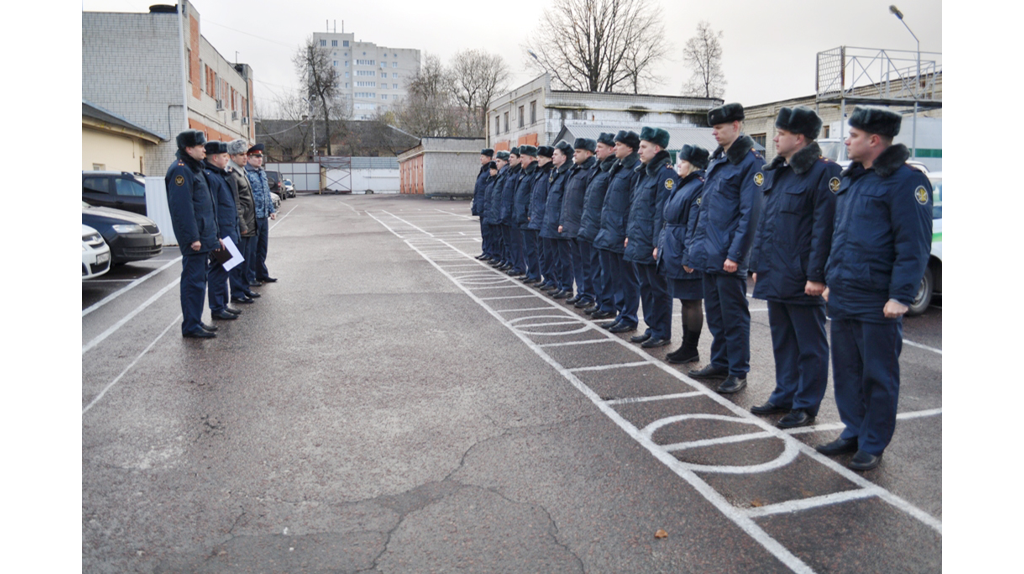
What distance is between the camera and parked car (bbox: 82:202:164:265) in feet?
39.5

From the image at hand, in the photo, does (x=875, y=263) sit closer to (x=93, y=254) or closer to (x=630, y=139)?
(x=630, y=139)

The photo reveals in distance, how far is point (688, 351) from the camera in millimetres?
6680

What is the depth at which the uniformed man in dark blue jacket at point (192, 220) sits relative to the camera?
7.50 meters

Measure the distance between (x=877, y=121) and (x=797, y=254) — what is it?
107 cm

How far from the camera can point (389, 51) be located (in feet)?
474

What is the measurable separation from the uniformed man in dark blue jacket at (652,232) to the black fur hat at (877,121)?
10.2 ft

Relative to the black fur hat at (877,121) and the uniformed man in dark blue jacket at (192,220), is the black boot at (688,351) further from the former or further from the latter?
the uniformed man in dark blue jacket at (192,220)

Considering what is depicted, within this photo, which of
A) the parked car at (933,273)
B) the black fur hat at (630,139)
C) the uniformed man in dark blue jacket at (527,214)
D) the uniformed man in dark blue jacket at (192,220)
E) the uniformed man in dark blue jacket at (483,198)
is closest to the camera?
the uniformed man in dark blue jacket at (192,220)

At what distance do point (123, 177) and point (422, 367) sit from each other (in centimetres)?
1293

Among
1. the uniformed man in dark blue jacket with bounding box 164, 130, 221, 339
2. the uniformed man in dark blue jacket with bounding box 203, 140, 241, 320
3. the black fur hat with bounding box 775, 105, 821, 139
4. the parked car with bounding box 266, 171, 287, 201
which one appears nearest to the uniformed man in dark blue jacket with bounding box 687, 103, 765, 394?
the black fur hat with bounding box 775, 105, 821, 139

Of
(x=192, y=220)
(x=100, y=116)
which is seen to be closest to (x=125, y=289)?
(x=192, y=220)

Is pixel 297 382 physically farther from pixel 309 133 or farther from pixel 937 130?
pixel 309 133

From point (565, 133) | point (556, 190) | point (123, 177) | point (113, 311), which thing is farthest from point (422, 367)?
point (565, 133)

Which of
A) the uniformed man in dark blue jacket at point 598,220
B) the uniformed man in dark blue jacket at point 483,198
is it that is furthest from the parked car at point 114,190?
the uniformed man in dark blue jacket at point 598,220
